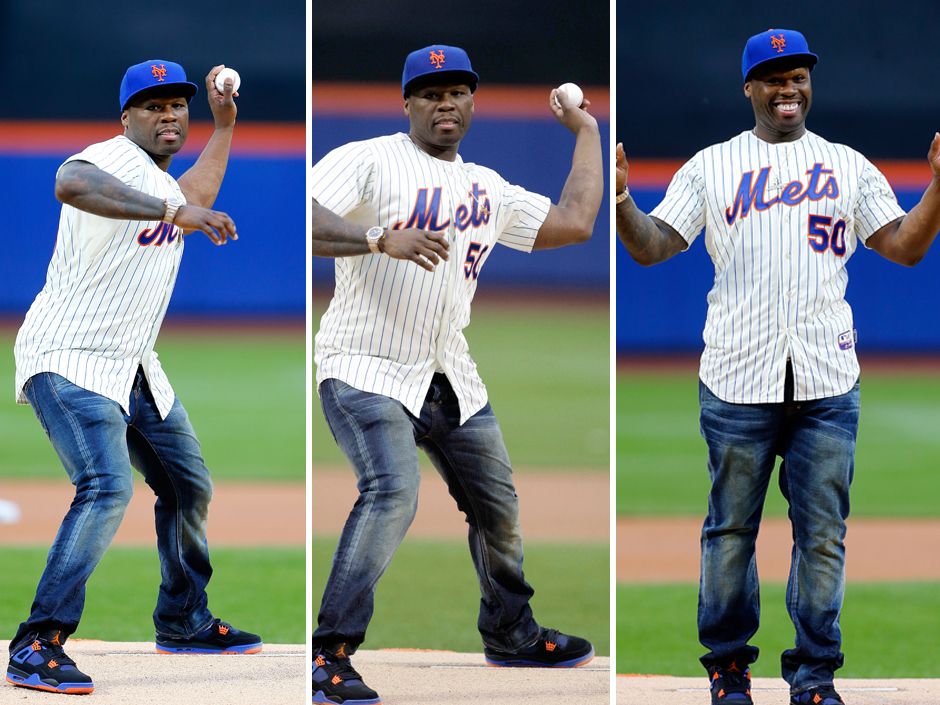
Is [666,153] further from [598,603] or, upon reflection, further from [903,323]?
[598,603]

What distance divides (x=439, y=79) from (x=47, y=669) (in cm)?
166

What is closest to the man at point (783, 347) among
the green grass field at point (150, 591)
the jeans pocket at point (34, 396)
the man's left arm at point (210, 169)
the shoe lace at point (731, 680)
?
the shoe lace at point (731, 680)

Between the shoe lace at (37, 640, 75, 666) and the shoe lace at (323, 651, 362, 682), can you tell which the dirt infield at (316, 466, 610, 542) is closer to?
the shoe lace at (323, 651, 362, 682)

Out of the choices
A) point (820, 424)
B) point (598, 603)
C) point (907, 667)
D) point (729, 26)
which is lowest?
point (907, 667)

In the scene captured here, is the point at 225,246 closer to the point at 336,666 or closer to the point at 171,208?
the point at 171,208

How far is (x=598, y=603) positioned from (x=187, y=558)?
1.09 metres

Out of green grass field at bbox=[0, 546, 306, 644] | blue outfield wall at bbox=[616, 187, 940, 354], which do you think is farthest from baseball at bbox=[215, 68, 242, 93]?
green grass field at bbox=[0, 546, 306, 644]

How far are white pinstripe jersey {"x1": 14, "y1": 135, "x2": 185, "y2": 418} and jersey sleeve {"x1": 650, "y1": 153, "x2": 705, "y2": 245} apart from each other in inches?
48.0

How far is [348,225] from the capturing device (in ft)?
10.0

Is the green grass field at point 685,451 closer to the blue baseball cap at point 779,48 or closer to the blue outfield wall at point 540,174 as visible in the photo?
the blue outfield wall at point 540,174

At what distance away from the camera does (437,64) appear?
126 inches

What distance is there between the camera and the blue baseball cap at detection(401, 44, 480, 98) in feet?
10.5

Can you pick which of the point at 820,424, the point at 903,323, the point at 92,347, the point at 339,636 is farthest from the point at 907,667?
the point at 92,347

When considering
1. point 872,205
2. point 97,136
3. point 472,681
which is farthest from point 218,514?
point 872,205
